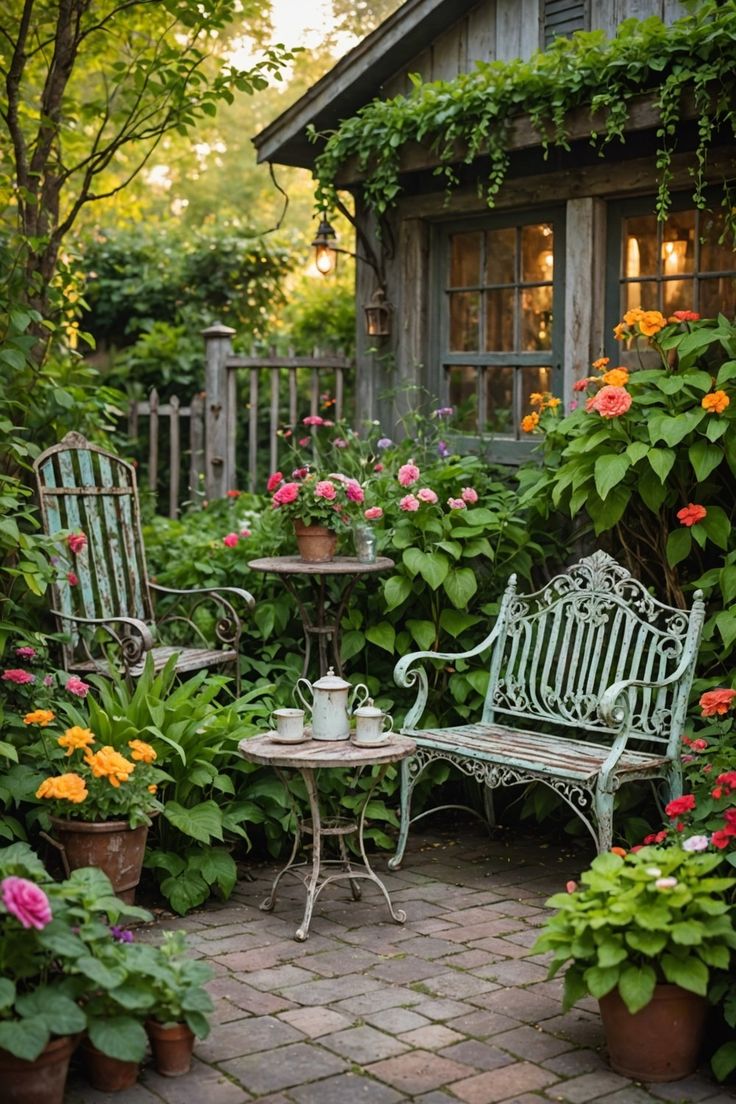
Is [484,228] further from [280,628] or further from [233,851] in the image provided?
[233,851]

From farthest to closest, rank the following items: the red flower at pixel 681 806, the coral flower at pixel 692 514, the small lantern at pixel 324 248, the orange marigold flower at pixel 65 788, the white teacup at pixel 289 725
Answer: the small lantern at pixel 324 248 < the coral flower at pixel 692 514 < the white teacup at pixel 289 725 < the orange marigold flower at pixel 65 788 < the red flower at pixel 681 806

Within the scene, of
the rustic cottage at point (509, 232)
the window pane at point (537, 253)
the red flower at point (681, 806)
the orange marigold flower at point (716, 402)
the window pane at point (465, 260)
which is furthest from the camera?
the window pane at point (465, 260)

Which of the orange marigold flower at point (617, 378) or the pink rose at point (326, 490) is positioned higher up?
the orange marigold flower at point (617, 378)

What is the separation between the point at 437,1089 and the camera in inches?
130

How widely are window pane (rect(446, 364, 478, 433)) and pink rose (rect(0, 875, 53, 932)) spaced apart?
4.39 m

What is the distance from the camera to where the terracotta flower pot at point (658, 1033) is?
3.38m

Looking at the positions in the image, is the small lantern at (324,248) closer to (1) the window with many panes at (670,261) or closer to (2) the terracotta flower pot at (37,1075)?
(1) the window with many panes at (670,261)

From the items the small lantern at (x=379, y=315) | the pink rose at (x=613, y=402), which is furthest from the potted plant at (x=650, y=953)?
the small lantern at (x=379, y=315)

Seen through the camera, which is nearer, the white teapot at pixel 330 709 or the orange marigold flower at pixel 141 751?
the orange marigold flower at pixel 141 751

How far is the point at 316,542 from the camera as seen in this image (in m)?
5.85

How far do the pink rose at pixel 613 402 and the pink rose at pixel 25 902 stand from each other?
3.08 m

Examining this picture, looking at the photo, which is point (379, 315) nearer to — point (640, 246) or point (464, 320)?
point (464, 320)

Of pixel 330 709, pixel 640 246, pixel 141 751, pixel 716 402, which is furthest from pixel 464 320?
pixel 141 751

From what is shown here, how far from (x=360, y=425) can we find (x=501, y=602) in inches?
80.5
